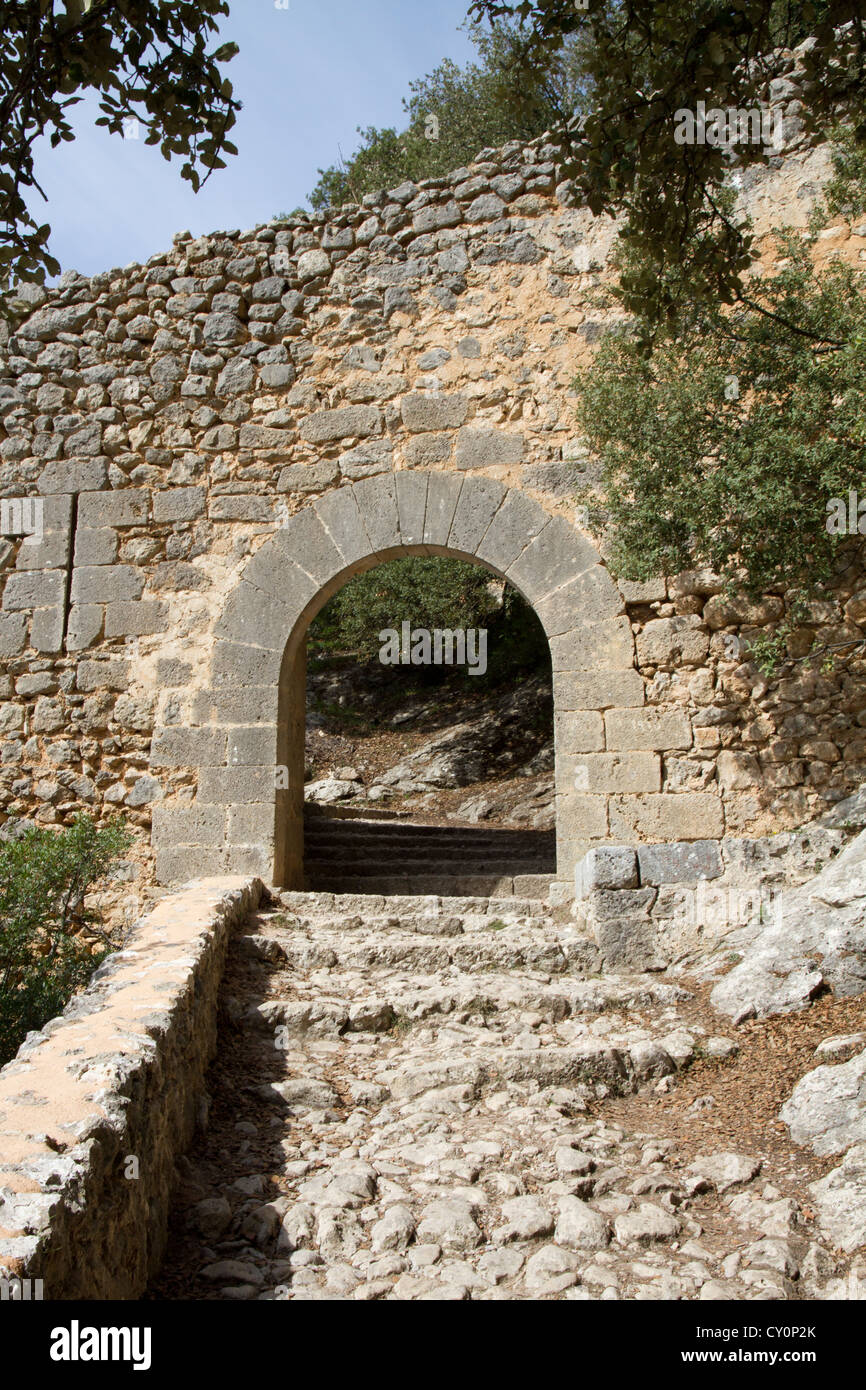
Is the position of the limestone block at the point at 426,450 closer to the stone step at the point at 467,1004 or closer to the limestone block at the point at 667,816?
the limestone block at the point at 667,816

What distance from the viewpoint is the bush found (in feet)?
16.1

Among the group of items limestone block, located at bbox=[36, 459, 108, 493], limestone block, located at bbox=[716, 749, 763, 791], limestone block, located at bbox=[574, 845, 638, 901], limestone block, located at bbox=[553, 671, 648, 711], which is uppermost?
limestone block, located at bbox=[36, 459, 108, 493]

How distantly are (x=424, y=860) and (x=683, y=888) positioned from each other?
10.0 ft

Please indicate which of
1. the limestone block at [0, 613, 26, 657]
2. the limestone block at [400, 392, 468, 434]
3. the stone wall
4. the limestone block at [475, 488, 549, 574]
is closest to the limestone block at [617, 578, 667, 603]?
the stone wall

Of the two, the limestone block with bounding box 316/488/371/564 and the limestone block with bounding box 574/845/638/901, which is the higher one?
the limestone block with bounding box 316/488/371/564

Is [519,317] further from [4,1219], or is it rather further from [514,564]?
Result: [4,1219]

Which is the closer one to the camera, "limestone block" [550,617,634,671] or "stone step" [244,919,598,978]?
"stone step" [244,919,598,978]

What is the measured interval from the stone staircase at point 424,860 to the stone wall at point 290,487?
41.7 inches

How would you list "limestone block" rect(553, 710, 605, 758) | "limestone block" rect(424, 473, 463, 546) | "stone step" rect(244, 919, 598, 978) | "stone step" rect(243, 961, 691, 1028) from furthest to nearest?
"limestone block" rect(424, 473, 463, 546) < "limestone block" rect(553, 710, 605, 758) < "stone step" rect(244, 919, 598, 978) < "stone step" rect(243, 961, 691, 1028)

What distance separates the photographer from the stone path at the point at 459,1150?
2691 mm

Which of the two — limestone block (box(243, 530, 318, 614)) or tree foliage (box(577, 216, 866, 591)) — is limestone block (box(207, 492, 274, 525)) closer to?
limestone block (box(243, 530, 318, 614))

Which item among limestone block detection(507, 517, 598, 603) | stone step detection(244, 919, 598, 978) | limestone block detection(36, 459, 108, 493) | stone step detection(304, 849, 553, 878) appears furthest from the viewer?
stone step detection(304, 849, 553, 878)

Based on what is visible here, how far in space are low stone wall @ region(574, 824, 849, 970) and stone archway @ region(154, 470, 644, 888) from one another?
0.45 meters
